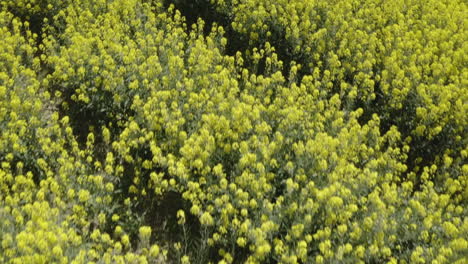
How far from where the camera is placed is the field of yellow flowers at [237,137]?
450 cm

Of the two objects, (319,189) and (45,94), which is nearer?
(319,189)

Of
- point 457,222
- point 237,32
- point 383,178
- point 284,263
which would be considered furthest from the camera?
point 237,32

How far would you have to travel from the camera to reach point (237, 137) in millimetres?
5258

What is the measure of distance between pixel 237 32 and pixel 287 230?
3.99 m

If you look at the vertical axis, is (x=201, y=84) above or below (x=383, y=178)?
above

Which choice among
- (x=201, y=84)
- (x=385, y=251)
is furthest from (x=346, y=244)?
(x=201, y=84)

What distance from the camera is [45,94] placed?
5.81 m

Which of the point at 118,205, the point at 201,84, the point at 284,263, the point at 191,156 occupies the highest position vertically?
the point at 201,84

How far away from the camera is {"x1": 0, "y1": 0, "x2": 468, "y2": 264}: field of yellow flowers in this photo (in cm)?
450

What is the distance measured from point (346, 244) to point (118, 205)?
2243mm

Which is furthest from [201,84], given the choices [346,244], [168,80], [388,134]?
[346,244]

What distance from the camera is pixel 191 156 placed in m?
4.96

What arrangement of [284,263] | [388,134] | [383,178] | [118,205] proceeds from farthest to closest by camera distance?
[388,134] → [383,178] → [118,205] → [284,263]

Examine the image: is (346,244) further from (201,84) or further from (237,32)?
(237,32)
